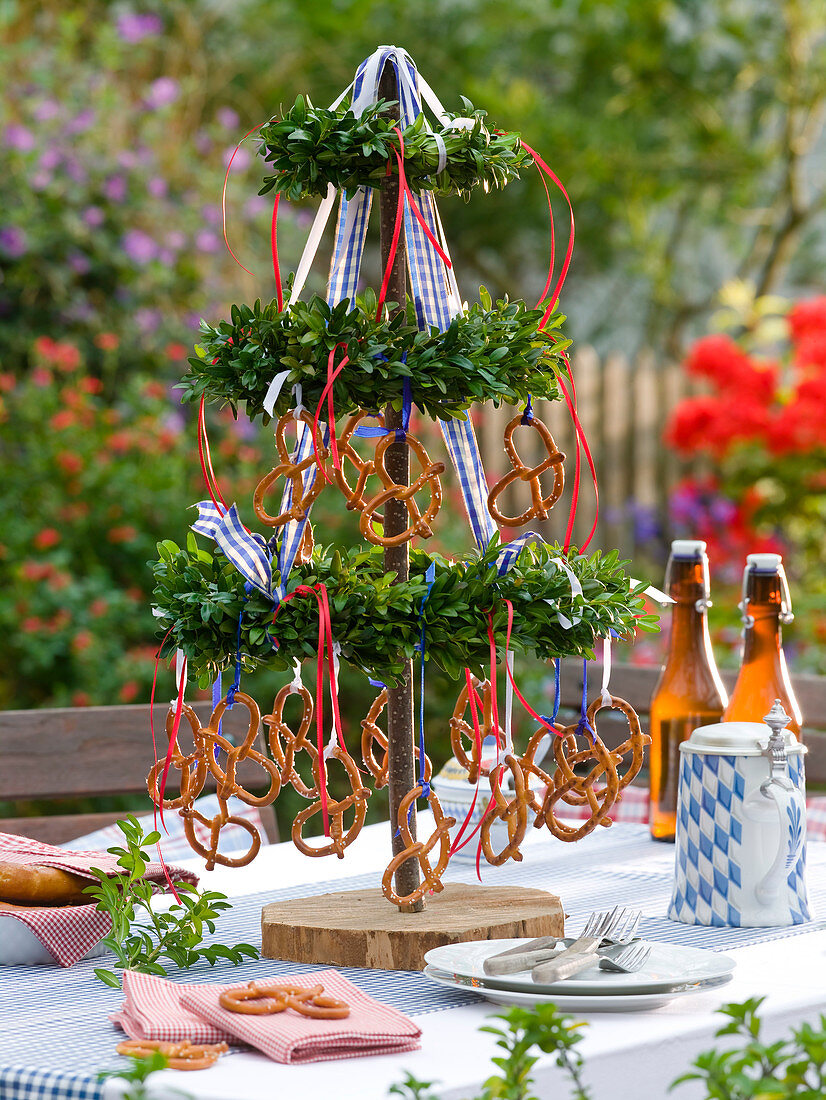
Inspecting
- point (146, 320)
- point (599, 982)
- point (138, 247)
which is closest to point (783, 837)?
point (599, 982)

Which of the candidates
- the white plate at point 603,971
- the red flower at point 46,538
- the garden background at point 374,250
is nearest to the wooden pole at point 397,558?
the white plate at point 603,971

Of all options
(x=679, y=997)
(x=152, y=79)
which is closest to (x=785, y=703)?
(x=679, y=997)

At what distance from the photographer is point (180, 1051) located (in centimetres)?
90

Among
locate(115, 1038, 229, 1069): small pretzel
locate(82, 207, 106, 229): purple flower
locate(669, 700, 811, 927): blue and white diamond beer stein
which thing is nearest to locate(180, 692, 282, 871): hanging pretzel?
locate(115, 1038, 229, 1069): small pretzel

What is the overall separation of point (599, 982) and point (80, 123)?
11.4 ft

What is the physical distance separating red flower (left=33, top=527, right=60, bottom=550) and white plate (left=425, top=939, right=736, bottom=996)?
94.0 inches

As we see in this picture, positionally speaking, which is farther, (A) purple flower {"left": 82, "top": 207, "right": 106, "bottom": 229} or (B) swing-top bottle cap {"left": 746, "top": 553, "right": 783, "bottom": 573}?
(A) purple flower {"left": 82, "top": 207, "right": 106, "bottom": 229}

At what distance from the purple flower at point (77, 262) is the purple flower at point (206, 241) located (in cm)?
32

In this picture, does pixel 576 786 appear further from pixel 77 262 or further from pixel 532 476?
pixel 77 262

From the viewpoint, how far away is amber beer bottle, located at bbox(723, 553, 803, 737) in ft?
4.92

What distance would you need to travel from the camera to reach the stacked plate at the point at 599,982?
38.7 inches

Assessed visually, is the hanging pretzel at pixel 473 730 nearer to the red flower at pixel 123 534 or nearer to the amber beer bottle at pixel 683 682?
the amber beer bottle at pixel 683 682

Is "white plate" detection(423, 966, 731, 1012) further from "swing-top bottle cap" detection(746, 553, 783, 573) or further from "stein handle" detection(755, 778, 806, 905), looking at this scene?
"swing-top bottle cap" detection(746, 553, 783, 573)

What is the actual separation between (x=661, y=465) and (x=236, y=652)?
16.3 ft
